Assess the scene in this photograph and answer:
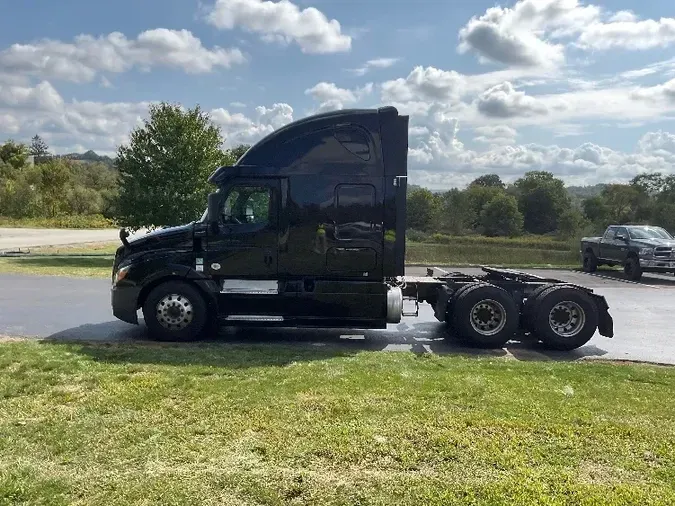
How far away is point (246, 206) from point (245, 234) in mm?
400

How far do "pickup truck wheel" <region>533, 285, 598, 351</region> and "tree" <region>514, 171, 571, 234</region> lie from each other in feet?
195

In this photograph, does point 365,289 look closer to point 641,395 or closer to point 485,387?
point 485,387

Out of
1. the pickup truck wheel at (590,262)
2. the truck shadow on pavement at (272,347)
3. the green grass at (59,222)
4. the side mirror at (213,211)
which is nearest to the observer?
the truck shadow on pavement at (272,347)

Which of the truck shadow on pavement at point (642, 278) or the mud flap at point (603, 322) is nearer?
the mud flap at point (603, 322)

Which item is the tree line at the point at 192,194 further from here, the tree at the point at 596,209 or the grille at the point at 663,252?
the grille at the point at 663,252

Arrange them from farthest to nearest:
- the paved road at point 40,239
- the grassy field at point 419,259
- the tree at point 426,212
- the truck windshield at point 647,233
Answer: the tree at point 426,212, the paved road at point 40,239, the truck windshield at point 647,233, the grassy field at point 419,259

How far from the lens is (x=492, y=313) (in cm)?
885

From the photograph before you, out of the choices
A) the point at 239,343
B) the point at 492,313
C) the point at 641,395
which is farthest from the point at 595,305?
the point at 239,343

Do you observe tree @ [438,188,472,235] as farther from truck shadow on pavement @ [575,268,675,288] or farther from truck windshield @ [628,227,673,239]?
truck windshield @ [628,227,673,239]

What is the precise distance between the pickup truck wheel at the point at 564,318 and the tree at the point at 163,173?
15.0 m

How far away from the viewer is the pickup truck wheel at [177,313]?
8.68 meters

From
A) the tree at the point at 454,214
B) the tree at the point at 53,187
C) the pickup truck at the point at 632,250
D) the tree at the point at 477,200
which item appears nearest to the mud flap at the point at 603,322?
the pickup truck at the point at 632,250

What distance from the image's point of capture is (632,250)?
20719 mm

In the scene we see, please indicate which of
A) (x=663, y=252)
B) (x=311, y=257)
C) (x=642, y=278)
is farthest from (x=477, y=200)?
(x=311, y=257)
